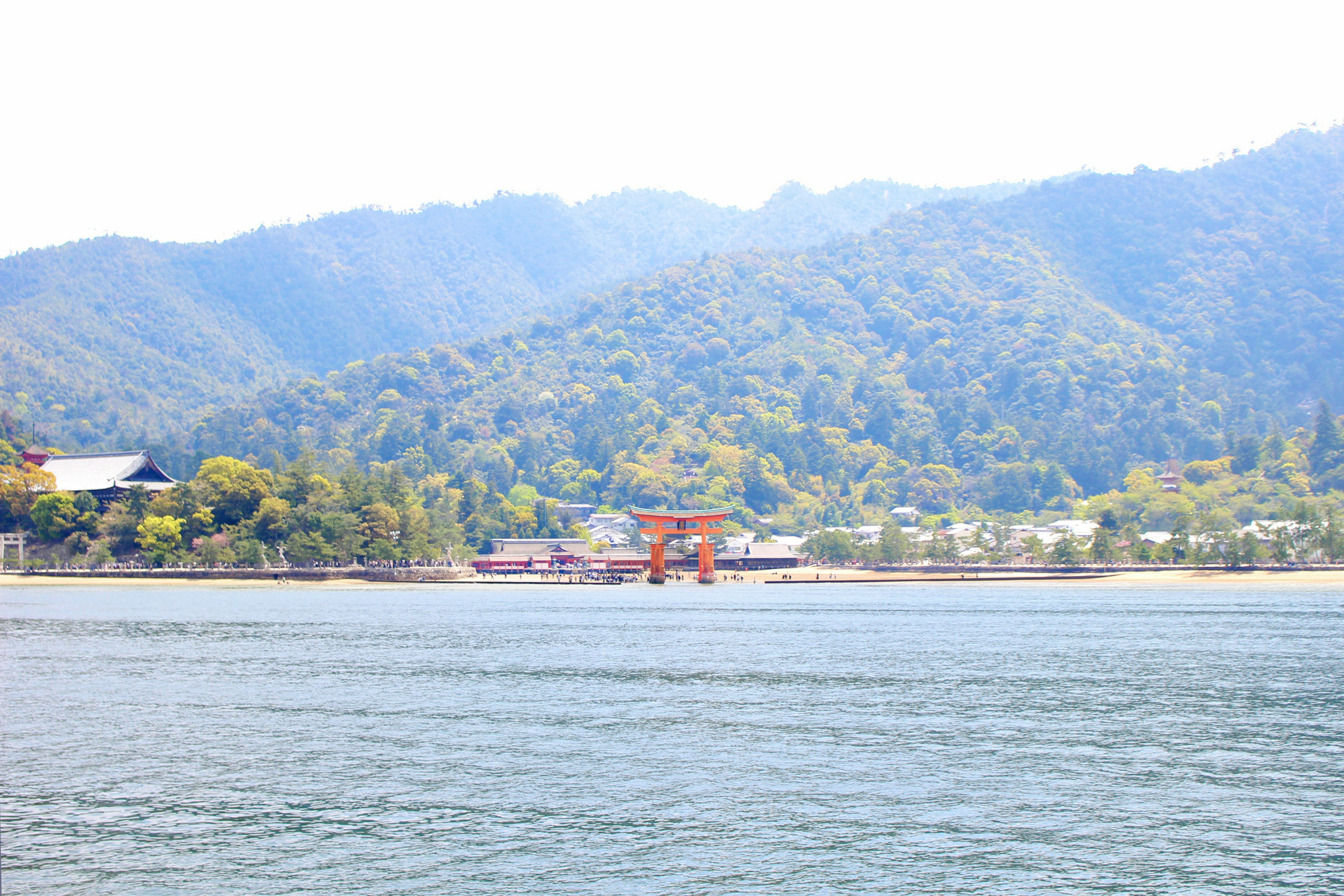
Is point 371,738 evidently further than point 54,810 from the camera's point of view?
Yes

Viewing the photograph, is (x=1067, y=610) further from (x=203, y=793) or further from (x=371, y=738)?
(x=203, y=793)

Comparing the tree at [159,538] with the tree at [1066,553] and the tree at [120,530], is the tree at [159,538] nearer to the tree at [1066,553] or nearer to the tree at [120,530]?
the tree at [120,530]

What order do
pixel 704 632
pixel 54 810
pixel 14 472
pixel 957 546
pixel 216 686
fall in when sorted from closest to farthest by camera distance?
pixel 54 810 < pixel 216 686 < pixel 704 632 < pixel 14 472 < pixel 957 546

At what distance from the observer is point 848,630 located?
51.5m

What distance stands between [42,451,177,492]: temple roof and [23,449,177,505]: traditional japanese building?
3 cm

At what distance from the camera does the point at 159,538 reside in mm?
84938

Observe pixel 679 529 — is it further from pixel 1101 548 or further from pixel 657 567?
pixel 1101 548

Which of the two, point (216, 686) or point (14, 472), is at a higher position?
point (14, 472)

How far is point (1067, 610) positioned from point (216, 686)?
45836 millimetres

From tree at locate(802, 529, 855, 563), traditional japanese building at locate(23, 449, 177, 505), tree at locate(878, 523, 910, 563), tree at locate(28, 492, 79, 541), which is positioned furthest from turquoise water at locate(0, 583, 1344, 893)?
tree at locate(802, 529, 855, 563)

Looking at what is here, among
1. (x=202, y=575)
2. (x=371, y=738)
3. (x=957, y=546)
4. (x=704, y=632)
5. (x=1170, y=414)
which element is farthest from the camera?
(x=1170, y=414)

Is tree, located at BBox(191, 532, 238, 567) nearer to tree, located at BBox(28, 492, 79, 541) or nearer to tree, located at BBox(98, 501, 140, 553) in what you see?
tree, located at BBox(98, 501, 140, 553)

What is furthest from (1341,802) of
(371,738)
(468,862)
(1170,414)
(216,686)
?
(1170,414)

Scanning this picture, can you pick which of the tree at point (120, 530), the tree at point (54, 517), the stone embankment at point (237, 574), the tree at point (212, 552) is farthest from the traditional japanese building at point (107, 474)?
the tree at point (212, 552)
